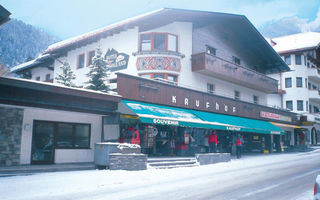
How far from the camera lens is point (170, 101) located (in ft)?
61.3

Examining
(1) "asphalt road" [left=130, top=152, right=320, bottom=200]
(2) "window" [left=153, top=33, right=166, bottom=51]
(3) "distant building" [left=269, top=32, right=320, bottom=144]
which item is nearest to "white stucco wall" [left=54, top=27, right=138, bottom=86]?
(2) "window" [left=153, top=33, right=166, bottom=51]

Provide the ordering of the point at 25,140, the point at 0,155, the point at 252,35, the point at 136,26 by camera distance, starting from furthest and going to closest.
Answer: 1. the point at 252,35
2. the point at 136,26
3. the point at 25,140
4. the point at 0,155

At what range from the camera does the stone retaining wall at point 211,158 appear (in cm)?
1692

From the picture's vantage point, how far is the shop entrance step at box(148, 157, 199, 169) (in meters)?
14.4

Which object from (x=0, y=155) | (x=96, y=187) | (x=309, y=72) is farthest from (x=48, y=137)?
(x=309, y=72)

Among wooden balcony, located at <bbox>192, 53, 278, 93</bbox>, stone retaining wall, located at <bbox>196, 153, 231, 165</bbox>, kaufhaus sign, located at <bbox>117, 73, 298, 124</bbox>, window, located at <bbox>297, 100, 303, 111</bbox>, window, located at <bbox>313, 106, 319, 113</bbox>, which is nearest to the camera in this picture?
kaufhaus sign, located at <bbox>117, 73, 298, 124</bbox>

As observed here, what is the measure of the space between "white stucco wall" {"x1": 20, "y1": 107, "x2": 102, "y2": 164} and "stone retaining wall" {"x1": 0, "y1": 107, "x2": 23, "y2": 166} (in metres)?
0.35

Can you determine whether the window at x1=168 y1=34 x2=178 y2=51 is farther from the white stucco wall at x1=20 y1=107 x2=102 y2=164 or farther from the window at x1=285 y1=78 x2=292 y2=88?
the window at x1=285 y1=78 x2=292 y2=88

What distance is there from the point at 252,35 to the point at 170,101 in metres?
12.9

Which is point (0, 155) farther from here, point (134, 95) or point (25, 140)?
point (134, 95)

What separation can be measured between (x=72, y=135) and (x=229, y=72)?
14.1 metres

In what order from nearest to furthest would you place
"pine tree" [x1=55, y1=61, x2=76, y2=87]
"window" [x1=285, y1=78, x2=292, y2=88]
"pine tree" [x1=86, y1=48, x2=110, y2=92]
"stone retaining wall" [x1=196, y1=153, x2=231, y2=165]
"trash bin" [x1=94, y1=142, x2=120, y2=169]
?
"trash bin" [x1=94, y1=142, x2=120, y2=169] < "stone retaining wall" [x1=196, y1=153, x2=231, y2=165] < "pine tree" [x1=86, y1=48, x2=110, y2=92] < "pine tree" [x1=55, y1=61, x2=76, y2=87] < "window" [x1=285, y1=78, x2=292, y2=88]

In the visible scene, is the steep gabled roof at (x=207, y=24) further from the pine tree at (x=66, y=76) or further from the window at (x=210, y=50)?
the pine tree at (x=66, y=76)

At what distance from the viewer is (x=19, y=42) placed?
305ft
